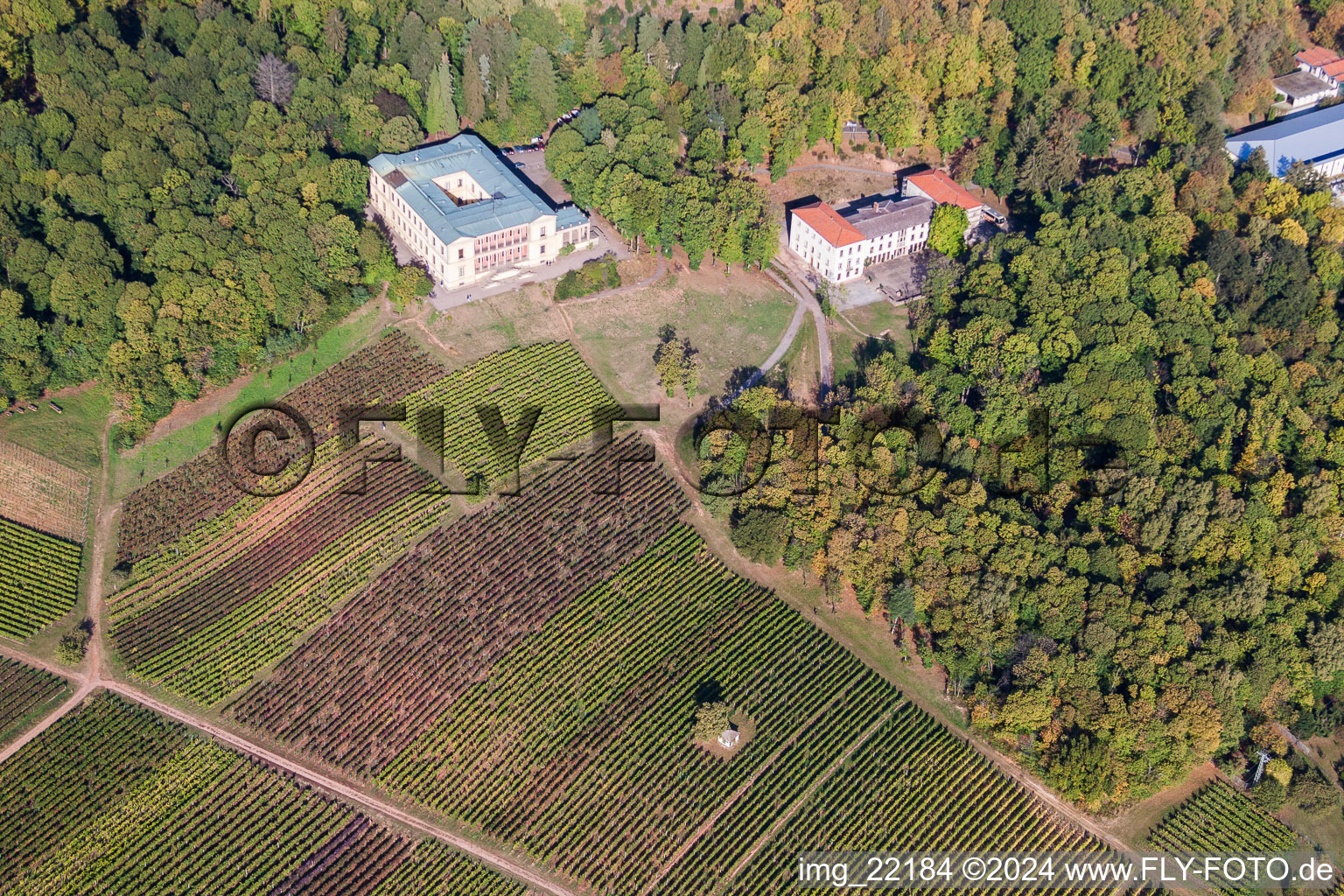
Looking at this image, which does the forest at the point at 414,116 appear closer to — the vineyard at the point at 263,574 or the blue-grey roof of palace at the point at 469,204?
the blue-grey roof of palace at the point at 469,204

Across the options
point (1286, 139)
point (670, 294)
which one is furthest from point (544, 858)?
point (1286, 139)

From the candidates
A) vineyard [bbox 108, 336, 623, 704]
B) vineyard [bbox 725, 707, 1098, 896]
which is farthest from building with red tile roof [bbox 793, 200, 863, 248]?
vineyard [bbox 725, 707, 1098, 896]

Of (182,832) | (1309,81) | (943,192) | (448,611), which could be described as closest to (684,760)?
(448,611)

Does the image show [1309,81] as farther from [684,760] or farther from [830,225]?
[684,760]

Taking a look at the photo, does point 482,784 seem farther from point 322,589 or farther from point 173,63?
point 173,63

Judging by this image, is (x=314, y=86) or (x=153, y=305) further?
(x=314, y=86)

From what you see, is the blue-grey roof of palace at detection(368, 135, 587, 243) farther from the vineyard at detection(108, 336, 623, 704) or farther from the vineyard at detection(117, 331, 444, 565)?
the vineyard at detection(108, 336, 623, 704)
